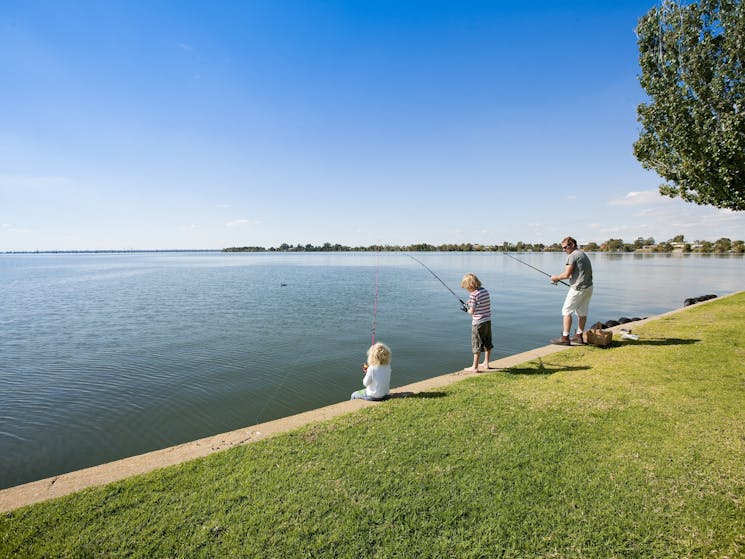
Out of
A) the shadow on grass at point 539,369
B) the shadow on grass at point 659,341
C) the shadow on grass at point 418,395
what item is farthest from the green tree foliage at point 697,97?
the shadow on grass at point 418,395

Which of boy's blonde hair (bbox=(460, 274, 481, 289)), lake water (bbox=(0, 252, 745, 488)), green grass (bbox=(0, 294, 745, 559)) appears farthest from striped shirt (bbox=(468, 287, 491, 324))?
lake water (bbox=(0, 252, 745, 488))

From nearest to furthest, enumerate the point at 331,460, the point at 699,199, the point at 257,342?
the point at 331,460, the point at 257,342, the point at 699,199

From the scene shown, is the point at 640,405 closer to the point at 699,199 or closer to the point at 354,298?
the point at 699,199

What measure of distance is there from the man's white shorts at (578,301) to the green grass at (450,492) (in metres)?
3.78

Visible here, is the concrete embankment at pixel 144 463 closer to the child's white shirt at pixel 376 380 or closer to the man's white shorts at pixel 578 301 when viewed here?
the child's white shirt at pixel 376 380

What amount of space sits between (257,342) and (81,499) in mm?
9963

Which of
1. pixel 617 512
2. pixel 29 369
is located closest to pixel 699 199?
Result: pixel 617 512

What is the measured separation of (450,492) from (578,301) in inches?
292

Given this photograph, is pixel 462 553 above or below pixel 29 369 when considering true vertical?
above

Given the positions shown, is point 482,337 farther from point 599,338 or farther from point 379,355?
point 599,338

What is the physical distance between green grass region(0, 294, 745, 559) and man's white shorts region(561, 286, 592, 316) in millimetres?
3782

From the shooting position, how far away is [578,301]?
9336 mm

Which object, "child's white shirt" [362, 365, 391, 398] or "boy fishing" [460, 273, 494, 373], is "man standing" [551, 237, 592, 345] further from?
"child's white shirt" [362, 365, 391, 398]

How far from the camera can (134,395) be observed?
353 inches
